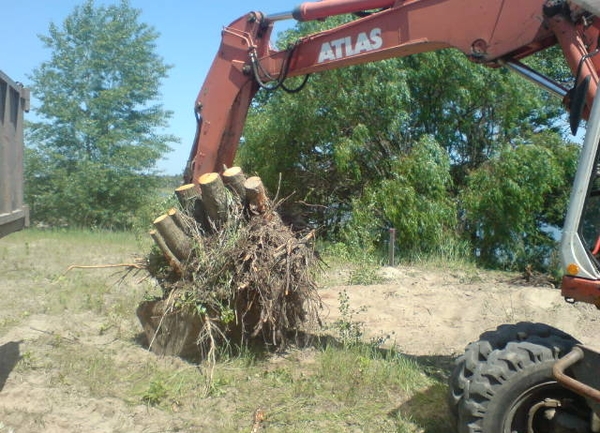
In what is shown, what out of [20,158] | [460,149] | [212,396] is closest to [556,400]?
[212,396]

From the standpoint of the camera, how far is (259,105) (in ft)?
57.4

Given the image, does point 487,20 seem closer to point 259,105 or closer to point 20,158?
point 20,158

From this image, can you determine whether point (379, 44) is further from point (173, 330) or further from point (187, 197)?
point (173, 330)

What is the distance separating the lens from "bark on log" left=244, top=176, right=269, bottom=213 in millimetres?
6109

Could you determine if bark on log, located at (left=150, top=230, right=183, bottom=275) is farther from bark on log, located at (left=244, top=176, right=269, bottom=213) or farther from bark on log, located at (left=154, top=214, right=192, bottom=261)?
bark on log, located at (left=244, top=176, right=269, bottom=213)

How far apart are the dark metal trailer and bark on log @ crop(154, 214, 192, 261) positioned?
120cm

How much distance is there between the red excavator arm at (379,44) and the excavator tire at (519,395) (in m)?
1.55

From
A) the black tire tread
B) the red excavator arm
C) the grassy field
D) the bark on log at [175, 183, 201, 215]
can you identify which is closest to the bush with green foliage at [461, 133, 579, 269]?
the grassy field

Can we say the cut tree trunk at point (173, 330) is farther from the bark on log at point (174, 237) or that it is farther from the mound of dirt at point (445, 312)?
the mound of dirt at point (445, 312)

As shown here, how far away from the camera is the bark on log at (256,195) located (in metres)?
6.11

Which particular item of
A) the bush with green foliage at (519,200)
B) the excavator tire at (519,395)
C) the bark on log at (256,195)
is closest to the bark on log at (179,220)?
the bark on log at (256,195)

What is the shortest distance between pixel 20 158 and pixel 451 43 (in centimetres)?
383

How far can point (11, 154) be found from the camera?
217 inches

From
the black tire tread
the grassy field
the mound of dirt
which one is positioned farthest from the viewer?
the mound of dirt
